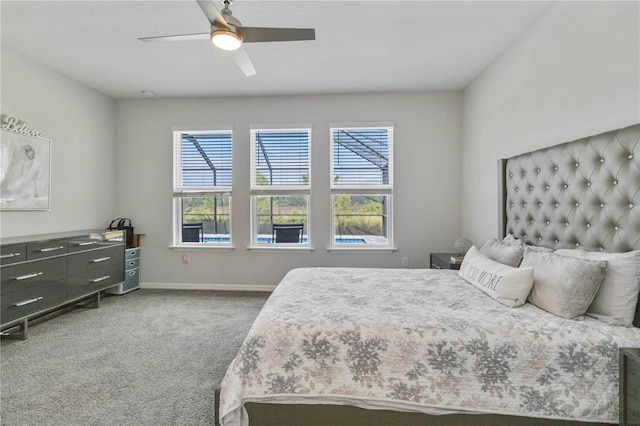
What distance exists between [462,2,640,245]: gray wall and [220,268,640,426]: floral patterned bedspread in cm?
129

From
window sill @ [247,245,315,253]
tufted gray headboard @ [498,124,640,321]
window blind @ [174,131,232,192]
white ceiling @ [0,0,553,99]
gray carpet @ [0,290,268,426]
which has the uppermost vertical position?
white ceiling @ [0,0,553,99]

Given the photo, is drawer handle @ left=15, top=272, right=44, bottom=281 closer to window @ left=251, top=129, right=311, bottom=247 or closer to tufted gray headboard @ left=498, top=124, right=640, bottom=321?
window @ left=251, top=129, right=311, bottom=247

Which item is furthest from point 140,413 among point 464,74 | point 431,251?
point 464,74

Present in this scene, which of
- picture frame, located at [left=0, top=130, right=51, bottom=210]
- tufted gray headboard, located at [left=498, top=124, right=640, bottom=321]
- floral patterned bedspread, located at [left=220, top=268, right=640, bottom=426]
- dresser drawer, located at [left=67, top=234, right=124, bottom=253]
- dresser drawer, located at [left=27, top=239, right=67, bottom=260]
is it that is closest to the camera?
floral patterned bedspread, located at [left=220, top=268, right=640, bottom=426]

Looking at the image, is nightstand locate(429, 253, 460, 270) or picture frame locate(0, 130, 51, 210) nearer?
picture frame locate(0, 130, 51, 210)

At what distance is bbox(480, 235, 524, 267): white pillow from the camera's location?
207 centimetres

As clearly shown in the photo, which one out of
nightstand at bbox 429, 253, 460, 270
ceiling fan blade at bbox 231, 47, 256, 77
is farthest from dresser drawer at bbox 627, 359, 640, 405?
ceiling fan blade at bbox 231, 47, 256, 77

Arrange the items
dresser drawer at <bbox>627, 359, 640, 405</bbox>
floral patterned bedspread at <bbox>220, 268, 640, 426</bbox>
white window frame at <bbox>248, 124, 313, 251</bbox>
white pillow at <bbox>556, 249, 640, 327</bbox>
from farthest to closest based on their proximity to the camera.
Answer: white window frame at <bbox>248, 124, 313, 251</bbox> < white pillow at <bbox>556, 249, 640, 327</bbox> < floral patterned bedspread at <bbox>220, 268, 640, 426</bbox> < dresser drawer at <bbox>627, 359, 640, 405</bbox>

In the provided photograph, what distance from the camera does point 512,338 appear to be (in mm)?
1332

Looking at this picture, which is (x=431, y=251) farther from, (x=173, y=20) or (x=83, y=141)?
(x=83, y=141)

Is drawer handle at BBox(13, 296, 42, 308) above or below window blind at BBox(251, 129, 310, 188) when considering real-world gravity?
below

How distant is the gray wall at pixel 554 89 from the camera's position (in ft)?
5.40

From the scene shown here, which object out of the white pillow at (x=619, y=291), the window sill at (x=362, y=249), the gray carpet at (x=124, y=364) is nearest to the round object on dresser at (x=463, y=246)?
the window sill at (x=362, y=249)

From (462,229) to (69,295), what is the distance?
445cm
